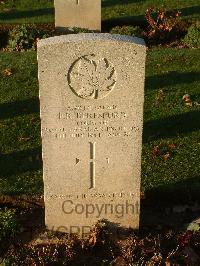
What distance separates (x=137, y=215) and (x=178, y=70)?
5325 mm

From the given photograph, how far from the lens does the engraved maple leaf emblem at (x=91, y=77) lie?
18.2 ft

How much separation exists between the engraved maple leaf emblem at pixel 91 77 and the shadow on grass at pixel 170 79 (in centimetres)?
487

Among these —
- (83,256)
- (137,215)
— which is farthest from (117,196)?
(83,256)

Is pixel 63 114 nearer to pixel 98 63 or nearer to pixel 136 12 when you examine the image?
pixel 98 63

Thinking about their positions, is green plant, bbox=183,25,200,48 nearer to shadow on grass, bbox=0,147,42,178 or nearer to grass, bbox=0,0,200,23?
grass, bbox=0,0,200,23

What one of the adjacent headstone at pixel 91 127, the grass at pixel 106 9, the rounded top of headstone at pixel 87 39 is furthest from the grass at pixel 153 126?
the grass at pixel 106 9

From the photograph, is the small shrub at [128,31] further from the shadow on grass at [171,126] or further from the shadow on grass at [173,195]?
the shadow on grass at [173,195]

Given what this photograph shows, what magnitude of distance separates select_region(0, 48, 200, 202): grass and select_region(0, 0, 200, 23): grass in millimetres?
2954

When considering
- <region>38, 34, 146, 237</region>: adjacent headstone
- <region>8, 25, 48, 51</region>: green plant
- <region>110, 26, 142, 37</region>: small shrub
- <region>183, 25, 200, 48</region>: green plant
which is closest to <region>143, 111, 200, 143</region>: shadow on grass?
<region>38, 34, 146, 237</region>: adjacent headstone

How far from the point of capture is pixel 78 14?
13266 mm

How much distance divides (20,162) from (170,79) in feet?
13.6

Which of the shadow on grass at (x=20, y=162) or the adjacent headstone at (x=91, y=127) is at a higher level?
the adjacent headstone at (x=91, y=127)

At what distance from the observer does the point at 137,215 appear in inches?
263

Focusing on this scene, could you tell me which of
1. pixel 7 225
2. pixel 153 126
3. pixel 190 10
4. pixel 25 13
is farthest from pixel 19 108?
pixel 190 10
